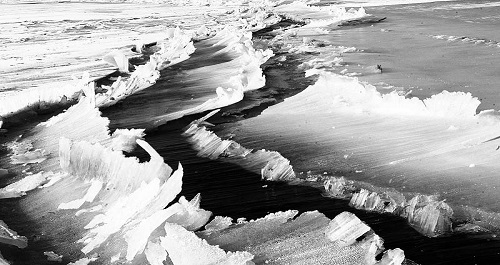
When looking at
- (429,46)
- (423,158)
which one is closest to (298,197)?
(423,158)

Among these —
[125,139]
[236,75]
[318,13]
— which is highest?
[125,139]

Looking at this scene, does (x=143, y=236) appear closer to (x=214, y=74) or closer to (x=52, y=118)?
(x=52, y=118)

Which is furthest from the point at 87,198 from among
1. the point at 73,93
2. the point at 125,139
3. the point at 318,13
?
the point at 318,13

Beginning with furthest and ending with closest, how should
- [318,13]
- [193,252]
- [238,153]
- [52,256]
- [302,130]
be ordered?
[318,13]
[302,130]
[238,153]
[52,256]
[193,252]

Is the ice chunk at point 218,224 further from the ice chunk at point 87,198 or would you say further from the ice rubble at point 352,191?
the ice chunk at point 87,198

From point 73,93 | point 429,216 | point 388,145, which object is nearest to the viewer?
point 429,216

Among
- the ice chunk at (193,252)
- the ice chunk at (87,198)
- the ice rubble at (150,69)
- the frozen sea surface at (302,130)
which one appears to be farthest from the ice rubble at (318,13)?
the ice chunk at (193,252)

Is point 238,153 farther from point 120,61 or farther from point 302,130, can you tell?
point 120,61
